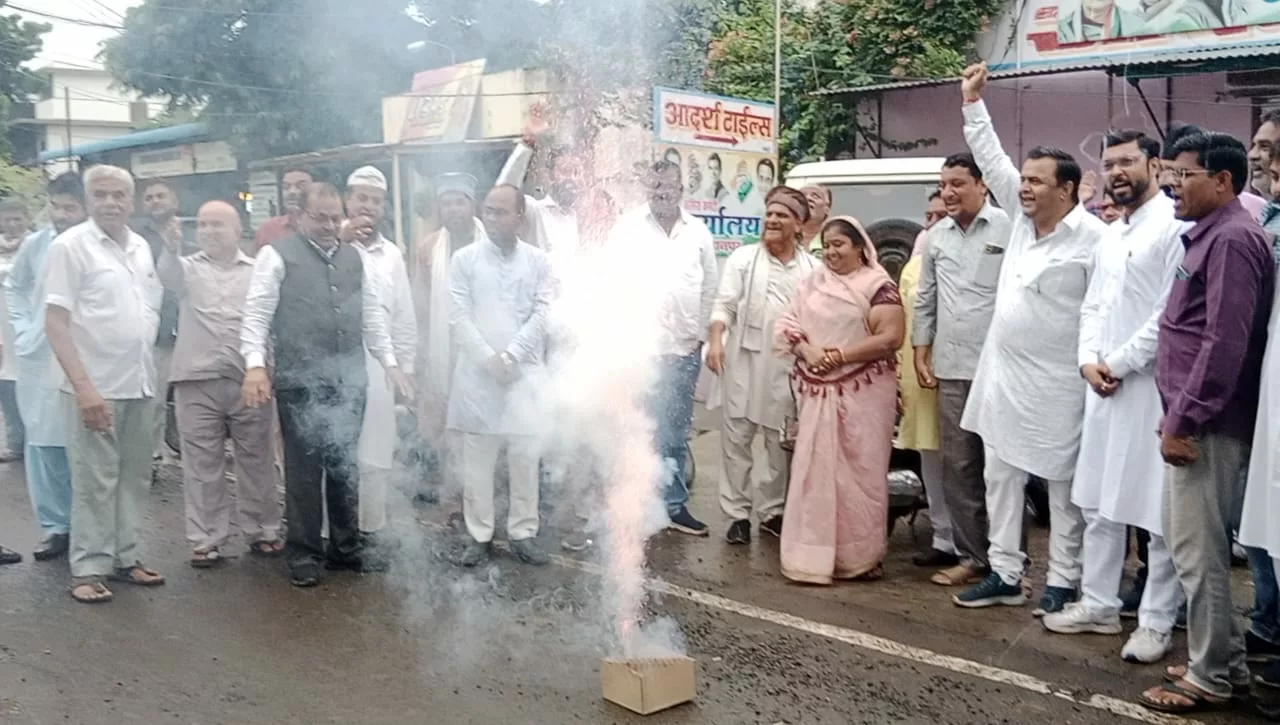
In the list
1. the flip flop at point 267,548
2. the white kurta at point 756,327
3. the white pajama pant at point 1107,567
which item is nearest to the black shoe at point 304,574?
the flip flop at point 267,548

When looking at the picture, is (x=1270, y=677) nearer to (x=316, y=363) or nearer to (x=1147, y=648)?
(x=1147, y=648)

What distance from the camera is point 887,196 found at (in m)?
12.3

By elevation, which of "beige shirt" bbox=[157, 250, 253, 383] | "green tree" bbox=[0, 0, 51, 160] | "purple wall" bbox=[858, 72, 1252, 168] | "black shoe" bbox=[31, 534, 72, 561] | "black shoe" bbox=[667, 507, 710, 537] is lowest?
"black shoe" bbox=[667, 507, 710, 537]

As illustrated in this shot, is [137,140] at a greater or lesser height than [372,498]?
greater

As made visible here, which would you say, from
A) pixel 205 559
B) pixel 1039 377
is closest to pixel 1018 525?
pixel 1039 377

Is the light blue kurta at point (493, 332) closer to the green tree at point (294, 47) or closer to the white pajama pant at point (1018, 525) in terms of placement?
the green tree at point (294, 47)

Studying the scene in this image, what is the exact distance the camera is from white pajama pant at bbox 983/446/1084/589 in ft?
15.7

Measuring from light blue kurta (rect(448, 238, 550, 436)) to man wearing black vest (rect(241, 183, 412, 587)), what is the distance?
36 cm

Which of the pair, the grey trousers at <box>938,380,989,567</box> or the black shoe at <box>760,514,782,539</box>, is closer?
the grey trousers at <box>938,380,989,567</box>

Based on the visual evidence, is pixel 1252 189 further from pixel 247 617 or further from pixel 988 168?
pixel 247 617

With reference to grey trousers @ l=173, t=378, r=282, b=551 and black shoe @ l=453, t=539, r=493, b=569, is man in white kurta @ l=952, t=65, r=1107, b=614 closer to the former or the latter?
black shoe @ l=453, t=539, r=493, b=569

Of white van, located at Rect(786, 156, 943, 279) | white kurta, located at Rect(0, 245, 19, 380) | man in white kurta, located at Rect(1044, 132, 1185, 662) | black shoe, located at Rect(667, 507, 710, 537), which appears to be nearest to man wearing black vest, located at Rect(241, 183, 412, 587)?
black shoe, located at Rect(667, 507, 710, 537)

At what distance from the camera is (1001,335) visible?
4922 millimetres

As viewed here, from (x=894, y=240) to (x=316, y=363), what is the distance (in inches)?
309
